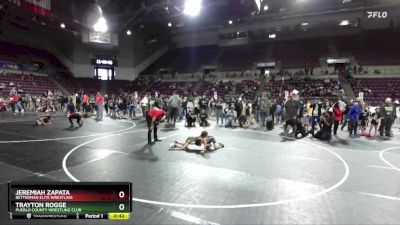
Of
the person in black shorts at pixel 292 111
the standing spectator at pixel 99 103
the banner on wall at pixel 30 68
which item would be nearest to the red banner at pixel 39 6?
the standing spectator at pixel 99 103

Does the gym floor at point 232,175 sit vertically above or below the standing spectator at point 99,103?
below

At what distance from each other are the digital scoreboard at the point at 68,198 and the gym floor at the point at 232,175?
3.70 feet

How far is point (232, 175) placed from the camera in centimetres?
643

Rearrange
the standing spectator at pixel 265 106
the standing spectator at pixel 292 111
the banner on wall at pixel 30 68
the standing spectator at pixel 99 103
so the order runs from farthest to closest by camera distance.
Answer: the banner on wall at pixel 30 68 → the standing spectator at pixel 99 103 → the standing spectator at pixel 265 106 → the standing spectator at pixel 292 111

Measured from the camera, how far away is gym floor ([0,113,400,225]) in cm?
439

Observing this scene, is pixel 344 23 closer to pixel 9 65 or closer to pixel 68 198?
pixel 68 198

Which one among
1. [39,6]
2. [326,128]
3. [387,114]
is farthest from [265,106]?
[39,6]

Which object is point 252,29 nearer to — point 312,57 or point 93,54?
point 312,57

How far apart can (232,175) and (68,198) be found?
411 centimetres

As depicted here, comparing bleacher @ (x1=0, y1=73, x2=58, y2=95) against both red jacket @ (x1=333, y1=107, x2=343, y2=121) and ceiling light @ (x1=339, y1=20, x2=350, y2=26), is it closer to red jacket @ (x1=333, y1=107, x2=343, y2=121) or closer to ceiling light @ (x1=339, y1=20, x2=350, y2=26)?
red jacket @ (x1=333, y1=107, x2=343, y2=121)

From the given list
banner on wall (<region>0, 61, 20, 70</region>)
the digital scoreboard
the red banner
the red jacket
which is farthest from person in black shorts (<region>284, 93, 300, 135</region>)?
banner on wall (<region>0, 61, 20, 70</region>)

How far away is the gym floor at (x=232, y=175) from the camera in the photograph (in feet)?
14.4

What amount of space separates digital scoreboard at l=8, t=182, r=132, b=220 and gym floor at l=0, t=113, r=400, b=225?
1.13 m

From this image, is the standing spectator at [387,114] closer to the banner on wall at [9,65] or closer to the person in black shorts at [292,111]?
the person in black shorts at [292,111]
